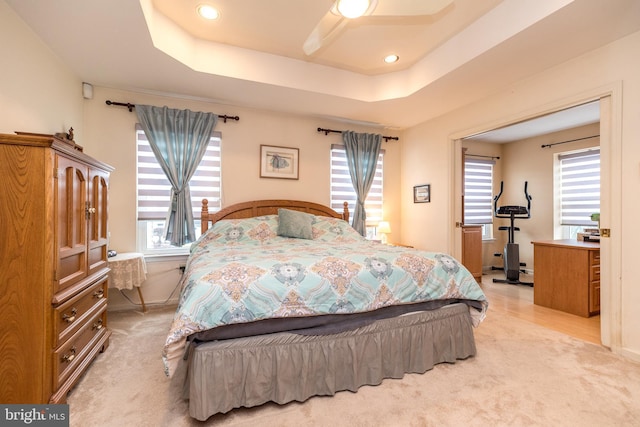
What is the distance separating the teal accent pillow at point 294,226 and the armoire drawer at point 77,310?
1720mm

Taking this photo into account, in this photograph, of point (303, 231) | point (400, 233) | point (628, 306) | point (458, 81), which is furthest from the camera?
point (400, 233)

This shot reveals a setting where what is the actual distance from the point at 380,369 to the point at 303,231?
5.91 ft

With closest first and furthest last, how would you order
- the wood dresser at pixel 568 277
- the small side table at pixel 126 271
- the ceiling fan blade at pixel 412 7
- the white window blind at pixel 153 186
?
the ceiling fan blade at pixel 412 7 < the small side table at pixel 126 271 < the wood dresser at pixel 568 277 < the white window blind at pixel 153 186

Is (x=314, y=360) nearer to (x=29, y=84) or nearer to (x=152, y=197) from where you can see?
(x=152, y=197)

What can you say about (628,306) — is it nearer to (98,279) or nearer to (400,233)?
(400,233)

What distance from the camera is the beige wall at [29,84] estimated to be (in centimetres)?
201

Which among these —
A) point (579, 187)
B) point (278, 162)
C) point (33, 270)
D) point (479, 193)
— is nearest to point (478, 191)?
point (479, 193)

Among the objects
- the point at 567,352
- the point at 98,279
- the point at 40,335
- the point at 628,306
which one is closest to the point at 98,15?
the point at 98,279

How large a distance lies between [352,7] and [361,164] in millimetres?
2818

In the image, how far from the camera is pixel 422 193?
4.50 meters

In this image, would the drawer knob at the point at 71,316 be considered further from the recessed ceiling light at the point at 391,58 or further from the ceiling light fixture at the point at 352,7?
the recessed ceiling light at the point at 391,58

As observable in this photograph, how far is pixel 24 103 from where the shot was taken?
2.20m

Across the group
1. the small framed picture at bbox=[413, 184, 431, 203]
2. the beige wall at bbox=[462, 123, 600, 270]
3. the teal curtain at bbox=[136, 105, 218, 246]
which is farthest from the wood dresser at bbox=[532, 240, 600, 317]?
the teal curtain at bbox=[136, 105, 218, 246]

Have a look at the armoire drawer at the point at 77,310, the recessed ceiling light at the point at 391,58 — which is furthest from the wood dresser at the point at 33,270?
the recessed ceiling light at the point at 391,58
